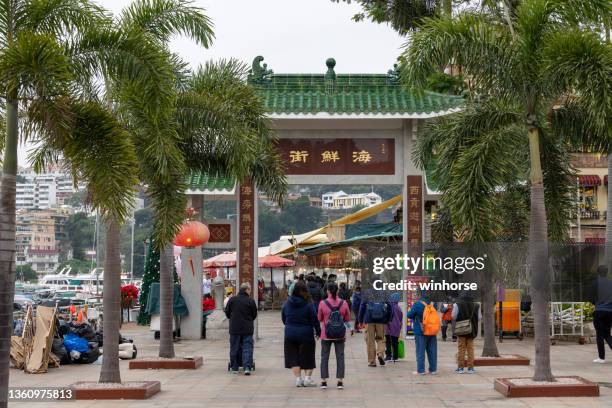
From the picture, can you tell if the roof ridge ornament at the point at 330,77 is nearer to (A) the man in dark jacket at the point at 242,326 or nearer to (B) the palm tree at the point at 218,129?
(B) the palm tree at the point at 218,129

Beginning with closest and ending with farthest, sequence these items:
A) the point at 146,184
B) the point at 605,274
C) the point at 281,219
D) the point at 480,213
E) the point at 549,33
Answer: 1. the point at 549,33
2. the point at 480,213
3. the point at 146,184
4. the point at 605,274
5. the point at 281,219

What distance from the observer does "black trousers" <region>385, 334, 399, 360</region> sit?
812 inches

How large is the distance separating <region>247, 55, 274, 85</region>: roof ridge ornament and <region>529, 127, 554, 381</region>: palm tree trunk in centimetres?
1265

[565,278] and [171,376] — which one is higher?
[565,278]

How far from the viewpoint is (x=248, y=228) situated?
25.7m

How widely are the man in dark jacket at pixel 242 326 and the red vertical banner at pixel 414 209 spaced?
7.57 meters

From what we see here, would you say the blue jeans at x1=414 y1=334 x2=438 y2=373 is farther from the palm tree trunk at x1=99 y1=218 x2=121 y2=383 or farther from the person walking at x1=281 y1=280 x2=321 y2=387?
the palm tree trunk at x1=99 y1=218 x2=121 y2=383

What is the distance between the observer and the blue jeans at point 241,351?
18.0m

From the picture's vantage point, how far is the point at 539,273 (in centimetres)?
1471

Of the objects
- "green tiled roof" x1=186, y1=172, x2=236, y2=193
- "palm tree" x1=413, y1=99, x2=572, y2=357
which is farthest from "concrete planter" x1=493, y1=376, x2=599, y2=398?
"green tiled roof" x1=186, y1=172, x2=236, y2=193

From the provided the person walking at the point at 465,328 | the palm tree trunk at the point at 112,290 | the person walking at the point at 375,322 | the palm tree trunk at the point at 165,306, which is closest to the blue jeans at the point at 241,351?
the palm tree trunk at the point at 165,306

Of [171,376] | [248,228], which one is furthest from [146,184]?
[248,228]

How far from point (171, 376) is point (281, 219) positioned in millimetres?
102617

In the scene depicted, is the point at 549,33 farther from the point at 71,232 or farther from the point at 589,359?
the point at 71,232
